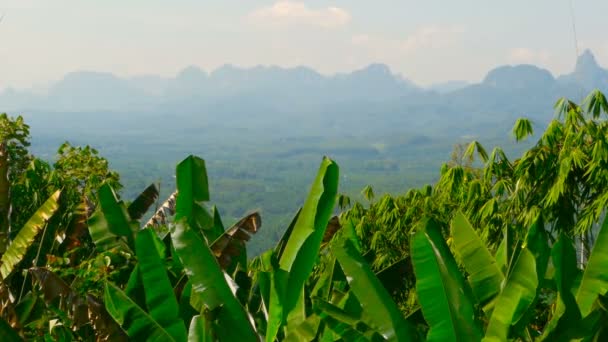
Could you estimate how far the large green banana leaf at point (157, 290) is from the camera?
8.29ft

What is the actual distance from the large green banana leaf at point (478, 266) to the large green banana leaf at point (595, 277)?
12.0 inches

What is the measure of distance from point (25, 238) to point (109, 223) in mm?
485

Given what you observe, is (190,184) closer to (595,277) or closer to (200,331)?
(200,331)

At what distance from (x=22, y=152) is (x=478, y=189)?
15.9 ft

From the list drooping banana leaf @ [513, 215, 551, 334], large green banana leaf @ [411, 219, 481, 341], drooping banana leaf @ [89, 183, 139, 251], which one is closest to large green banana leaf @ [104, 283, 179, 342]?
drooping banana leaf @ [89, 183, 139, 251]

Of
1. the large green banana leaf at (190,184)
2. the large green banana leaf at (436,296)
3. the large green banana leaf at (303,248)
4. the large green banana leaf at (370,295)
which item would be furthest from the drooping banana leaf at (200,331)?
the large green banana leaf at (190,184)

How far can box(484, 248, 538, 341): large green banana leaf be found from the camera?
7.36 feet

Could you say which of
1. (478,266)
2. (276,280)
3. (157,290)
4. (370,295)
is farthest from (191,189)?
(478,266)

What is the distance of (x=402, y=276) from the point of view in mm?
2951

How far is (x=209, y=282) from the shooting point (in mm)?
2451

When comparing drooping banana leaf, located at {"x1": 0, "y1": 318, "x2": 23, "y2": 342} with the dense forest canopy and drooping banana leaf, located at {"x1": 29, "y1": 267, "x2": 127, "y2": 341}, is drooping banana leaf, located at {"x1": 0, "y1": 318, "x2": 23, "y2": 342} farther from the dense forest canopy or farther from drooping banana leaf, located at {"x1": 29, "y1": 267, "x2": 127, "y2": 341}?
drooping banana leaf, located at {"x1": 29, "y1": 267, "x2": 127, "y2": 341}

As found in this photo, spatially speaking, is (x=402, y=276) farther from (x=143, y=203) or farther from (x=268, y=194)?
(x=268, y=194)

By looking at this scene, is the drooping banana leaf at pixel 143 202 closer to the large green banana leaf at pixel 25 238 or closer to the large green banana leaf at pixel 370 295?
the large green banana leaf at pixel 25 238

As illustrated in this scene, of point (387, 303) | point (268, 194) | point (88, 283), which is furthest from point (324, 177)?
point (268, 194)
